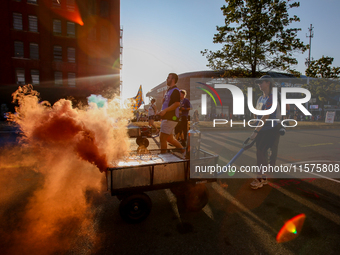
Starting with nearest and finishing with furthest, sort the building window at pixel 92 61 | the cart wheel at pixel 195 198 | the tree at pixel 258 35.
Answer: the cart wheel at pixel 195 198 → the tree at pixel 258 35 → the building window at pixel 92 61

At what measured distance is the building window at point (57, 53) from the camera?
2884 cm

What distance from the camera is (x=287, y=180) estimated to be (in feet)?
16.0

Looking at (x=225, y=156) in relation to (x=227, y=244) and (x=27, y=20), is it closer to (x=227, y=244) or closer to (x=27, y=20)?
(x=227, y=244)

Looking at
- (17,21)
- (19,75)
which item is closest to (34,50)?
(19,75)

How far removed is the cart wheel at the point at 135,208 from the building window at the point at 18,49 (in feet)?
107

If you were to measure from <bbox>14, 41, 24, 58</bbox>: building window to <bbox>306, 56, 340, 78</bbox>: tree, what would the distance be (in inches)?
1792

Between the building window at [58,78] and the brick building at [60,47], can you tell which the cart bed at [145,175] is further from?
the building window at [58,78]

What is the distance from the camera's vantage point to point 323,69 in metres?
37.8

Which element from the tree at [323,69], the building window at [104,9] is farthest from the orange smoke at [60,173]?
the tree at [323,69]

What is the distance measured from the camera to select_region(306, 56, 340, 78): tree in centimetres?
3681

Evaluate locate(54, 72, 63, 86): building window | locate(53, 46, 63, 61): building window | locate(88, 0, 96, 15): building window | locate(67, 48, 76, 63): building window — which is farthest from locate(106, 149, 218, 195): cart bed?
locate(88, 0, 96, 15): building window

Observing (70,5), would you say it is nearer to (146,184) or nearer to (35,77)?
(35,77)

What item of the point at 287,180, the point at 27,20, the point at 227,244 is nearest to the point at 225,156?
the point at 287,180

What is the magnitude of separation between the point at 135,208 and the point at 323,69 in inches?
1827
